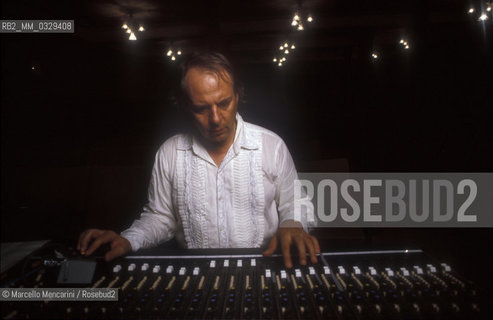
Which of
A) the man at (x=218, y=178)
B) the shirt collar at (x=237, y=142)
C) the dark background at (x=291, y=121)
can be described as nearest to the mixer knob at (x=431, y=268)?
the dark background at (x=291, y=121)

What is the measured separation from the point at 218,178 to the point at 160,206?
351 mm

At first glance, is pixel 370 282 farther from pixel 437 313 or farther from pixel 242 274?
pixel 242 274

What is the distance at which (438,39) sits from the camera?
2016 mm

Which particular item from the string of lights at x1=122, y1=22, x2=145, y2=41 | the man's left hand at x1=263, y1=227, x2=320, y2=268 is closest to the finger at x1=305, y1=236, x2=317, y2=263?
the man's left hand at x1=263, y1=227, x2=320, y2=268

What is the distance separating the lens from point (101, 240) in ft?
3.62

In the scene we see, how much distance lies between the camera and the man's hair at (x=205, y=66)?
5.56 feet

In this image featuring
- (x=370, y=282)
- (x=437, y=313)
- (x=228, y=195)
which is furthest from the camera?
(x=228, y=195)

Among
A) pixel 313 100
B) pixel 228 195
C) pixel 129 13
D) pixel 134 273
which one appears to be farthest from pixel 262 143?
pixel 129 13

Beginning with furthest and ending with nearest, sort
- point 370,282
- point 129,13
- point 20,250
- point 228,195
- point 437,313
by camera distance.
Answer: point 129,13
point 228,195
point 20,250
point 370,282
point 437,313

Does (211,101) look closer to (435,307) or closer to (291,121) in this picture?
(435,307)

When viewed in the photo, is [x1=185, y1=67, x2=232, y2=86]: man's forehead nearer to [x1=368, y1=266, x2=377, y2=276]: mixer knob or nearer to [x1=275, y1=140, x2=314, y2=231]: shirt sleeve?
[x1=275, y1=140, x2=314, y2=231]: shirt sleeve

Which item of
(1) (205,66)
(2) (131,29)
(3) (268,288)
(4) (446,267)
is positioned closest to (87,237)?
(3) (268,288)

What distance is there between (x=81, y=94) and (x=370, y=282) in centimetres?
345

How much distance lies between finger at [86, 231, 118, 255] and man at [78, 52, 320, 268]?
532mm
